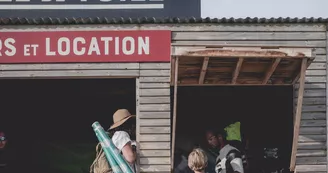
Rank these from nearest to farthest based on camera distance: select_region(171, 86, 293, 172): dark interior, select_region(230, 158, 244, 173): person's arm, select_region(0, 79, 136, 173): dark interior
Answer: select_region(230, 158, 244, 173): person's arm, select_region(171, 86, 293, 172): dark interior, select_region(0, 79, 136, 173): dark interior

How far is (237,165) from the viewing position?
998 cm

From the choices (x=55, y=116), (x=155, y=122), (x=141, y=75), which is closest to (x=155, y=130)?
(x=155, y=122)

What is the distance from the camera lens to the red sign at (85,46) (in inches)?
440

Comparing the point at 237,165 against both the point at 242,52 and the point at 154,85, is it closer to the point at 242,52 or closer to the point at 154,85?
the point at 242,52

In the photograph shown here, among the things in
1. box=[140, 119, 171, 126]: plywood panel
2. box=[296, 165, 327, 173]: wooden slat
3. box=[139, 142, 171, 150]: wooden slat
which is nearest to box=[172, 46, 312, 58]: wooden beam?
box=[140, 119, 171, 126]: plywood panel

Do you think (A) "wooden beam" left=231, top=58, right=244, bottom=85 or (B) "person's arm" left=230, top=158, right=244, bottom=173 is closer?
(A) "wooden beam" left=231, top=58, right=244, bottom=85

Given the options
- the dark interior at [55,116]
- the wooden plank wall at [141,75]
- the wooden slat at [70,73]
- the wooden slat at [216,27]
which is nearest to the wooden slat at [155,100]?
the wooden plank wall at [141,75]

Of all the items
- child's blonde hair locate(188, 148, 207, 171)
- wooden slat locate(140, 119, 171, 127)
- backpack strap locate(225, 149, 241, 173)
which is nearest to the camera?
child's blonde hair locate(188, 148, 207, 171)

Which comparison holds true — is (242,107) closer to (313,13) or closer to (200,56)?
(313,13)

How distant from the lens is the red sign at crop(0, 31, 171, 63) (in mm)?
11172

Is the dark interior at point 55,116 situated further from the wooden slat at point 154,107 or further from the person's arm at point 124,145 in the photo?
the person's arm at point 124,145

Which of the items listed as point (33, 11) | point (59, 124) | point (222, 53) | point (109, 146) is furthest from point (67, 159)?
point (222, 53)

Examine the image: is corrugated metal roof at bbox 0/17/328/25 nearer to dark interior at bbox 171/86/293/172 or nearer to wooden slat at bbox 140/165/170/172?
wooden slat at bbox 140/165/170/172

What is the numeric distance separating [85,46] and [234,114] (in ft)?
12.1
